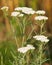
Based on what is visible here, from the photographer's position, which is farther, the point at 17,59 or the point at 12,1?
the point at 12,1

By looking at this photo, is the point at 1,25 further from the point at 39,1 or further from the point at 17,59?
the point at 17,59

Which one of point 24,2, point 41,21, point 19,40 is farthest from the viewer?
point 24,2

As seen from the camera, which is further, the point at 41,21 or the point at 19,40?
the point at 19,40

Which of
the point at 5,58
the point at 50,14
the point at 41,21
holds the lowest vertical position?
the point at 5,58

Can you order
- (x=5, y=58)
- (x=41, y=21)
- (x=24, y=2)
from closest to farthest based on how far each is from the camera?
(x=41, y=21) → (x=5, y=58) → (x=24, y=2)

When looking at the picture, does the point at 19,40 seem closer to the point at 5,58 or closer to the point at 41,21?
the point at 5,58

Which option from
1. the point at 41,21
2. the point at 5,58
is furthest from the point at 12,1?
the point at 41,21

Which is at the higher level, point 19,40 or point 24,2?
Result: point 24,2

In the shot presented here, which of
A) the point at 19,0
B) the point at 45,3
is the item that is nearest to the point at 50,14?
the point at 45,3

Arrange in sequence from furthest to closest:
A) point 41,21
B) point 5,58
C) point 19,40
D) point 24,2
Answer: point 24,2 → point 19,40 → point 5,58 → point 41,21
